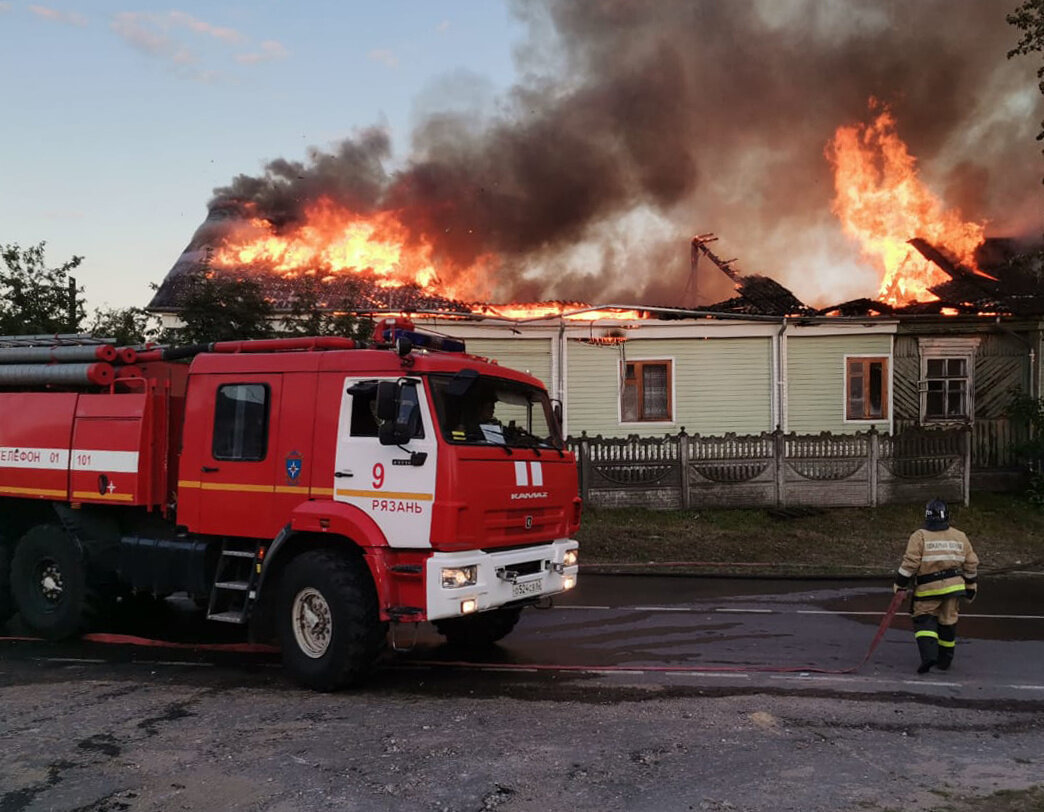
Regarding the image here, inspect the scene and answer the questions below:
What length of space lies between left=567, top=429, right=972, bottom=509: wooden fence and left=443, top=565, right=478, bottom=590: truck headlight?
991cm

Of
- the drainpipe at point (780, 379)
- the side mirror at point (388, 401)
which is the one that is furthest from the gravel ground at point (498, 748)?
the drainpipe at point (780, 379)

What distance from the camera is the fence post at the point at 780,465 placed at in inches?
642

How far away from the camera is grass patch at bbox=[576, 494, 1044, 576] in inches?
517

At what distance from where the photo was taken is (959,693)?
6277 millimetres

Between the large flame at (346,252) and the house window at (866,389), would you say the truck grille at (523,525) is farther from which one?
the house window at (866,389)

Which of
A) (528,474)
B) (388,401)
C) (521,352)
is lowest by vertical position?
(528,474)

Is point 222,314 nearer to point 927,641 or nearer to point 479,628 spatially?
point 479,628

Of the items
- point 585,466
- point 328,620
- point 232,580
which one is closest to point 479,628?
point 328,620

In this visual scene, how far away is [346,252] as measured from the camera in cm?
2075

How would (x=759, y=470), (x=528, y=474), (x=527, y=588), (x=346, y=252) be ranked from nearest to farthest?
(x=527, y=588)
(x=528, y=474)
(x=759, y=470)
(x=346, y=252)

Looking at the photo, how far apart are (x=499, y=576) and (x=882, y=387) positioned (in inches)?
610

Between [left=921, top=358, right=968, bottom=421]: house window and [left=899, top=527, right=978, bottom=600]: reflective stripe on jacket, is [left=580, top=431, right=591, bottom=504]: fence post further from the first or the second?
[left=899, top=527, right=978, bottom=600]: reflective stripe on jacket

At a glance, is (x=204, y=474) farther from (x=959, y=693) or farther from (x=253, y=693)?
(x=959, y=693)

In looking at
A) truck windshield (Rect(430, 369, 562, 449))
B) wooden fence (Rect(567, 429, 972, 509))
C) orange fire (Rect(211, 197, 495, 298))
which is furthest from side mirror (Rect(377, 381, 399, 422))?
orange fire (Rect(211, 197, 495, 298))
